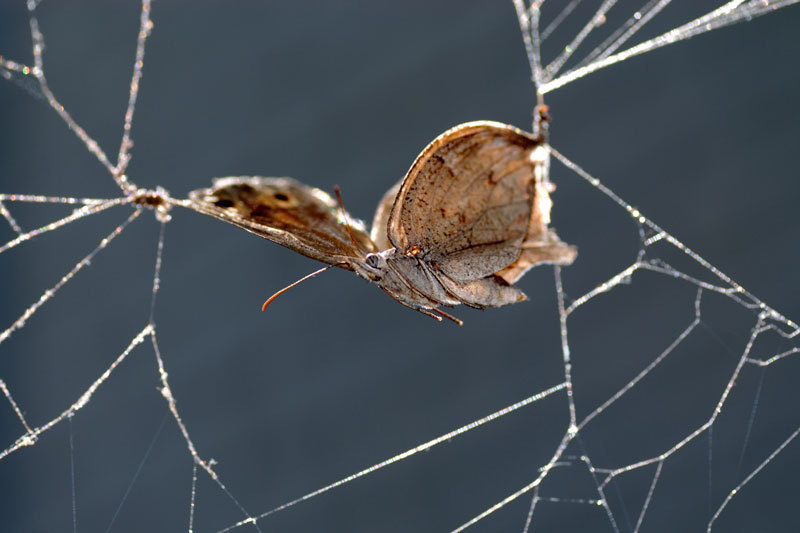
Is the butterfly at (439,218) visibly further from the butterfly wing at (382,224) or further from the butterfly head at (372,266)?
the butterfly wing at (382,224)

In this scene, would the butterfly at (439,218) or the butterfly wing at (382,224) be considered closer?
the butterfly at (439,218)

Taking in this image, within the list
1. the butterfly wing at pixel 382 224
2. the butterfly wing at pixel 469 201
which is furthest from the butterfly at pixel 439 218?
the butterfly wing at pixel 382 224

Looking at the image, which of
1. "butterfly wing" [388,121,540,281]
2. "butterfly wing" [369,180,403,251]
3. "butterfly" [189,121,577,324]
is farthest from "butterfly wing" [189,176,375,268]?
"butterfly wing" [369,180,403,251]

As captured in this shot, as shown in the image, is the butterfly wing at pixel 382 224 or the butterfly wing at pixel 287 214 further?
the butterfly wing at pixel 382 224

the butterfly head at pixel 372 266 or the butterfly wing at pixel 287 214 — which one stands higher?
the butterfly wing at pixel 287 214

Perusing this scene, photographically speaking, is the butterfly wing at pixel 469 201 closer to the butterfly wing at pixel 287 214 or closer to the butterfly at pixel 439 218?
the butterfly at pixel 439 218

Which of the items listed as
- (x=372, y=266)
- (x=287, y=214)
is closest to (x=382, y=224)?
(x=287, y=214)

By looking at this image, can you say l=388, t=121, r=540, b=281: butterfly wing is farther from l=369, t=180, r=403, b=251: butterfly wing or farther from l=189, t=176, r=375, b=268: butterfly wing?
l=369, t=180, r=403, b=251: butterfly wing
